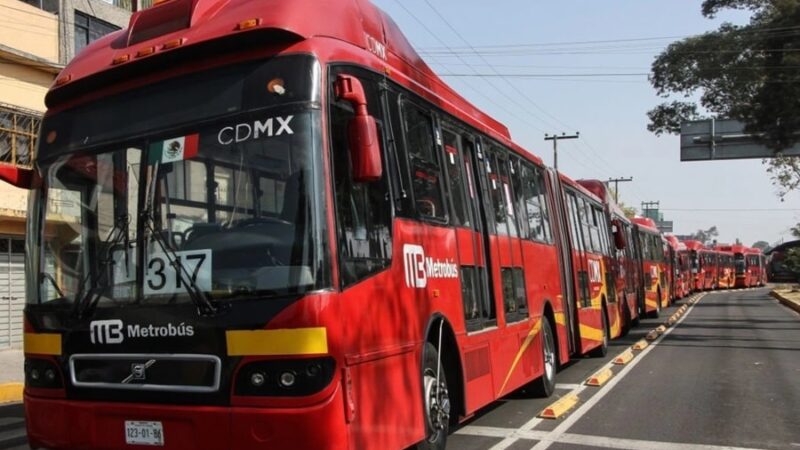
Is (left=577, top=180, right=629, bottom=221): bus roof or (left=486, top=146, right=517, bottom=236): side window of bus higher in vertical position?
(left=577, top=180, right=629, bottom=221): bus roof

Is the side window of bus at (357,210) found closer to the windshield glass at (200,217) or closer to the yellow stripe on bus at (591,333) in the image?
the windshield glass at (200,217)

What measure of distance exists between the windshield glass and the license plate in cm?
75

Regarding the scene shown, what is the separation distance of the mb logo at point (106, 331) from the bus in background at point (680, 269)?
3226 cm

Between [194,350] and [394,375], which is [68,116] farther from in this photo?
[394,375]

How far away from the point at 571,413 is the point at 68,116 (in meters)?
5.97

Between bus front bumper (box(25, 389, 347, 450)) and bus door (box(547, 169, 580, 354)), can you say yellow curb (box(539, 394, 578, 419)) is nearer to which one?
bus door (box(547, 169, 580, 354))

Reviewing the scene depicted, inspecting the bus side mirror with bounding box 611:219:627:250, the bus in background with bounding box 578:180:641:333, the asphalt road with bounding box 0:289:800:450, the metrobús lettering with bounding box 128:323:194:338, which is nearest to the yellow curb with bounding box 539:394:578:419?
the asphalt road with bounding box 0:289:800:450

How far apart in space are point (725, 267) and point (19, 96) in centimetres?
5368

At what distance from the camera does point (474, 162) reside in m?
7.46

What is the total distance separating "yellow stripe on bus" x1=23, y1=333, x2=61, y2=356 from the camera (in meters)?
4.78

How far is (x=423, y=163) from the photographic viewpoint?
606 centimetres

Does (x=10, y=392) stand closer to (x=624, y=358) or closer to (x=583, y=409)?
(x=583, y=409)

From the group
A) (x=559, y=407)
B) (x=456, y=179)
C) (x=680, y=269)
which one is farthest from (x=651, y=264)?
(x=456, y=179)

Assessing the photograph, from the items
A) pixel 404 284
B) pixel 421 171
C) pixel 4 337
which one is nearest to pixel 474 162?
pixel 421 171
